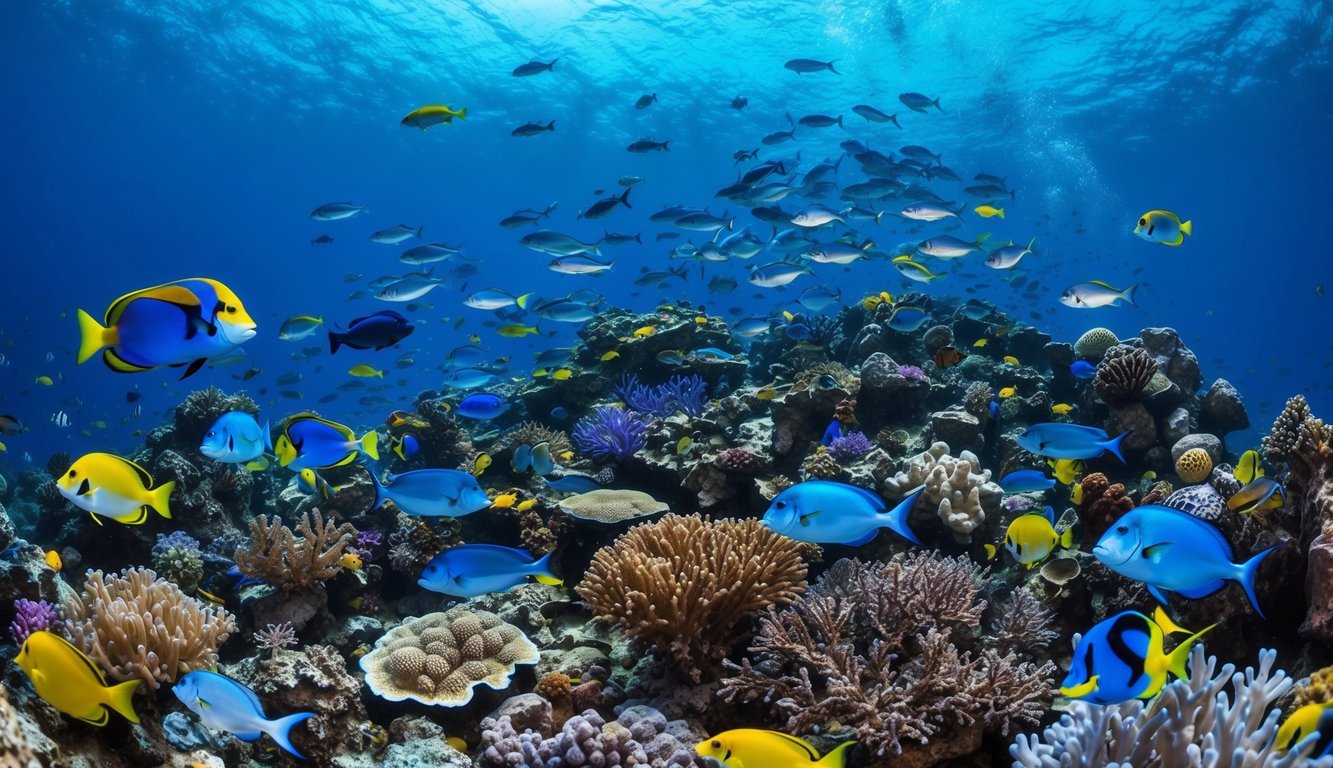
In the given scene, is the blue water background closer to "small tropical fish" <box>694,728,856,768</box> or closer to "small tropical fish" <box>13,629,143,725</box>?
"small tropical fish" <box>13,629,143,725</box>

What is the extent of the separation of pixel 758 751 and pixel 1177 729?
1.65 metres

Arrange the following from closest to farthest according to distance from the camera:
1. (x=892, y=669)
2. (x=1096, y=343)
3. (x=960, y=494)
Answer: (x=892, y=669)
(x=960, y=494)
(x=1096, y=343)

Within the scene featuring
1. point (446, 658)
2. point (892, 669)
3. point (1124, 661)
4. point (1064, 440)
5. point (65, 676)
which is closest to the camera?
point (1124, 661)

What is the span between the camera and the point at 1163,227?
5.77 m

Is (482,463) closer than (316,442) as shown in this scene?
No

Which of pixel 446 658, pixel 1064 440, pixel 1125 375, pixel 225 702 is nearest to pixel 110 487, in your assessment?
pixel 225 702

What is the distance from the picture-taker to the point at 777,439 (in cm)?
695

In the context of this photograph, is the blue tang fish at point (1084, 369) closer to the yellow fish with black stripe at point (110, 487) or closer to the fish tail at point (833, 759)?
the fish tail at point (833, 759)

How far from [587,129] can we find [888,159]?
32188 millimetres

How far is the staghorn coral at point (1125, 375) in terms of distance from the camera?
6.76 meters

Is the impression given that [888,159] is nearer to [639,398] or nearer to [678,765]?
[639,398]

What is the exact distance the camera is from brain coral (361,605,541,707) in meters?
4.32

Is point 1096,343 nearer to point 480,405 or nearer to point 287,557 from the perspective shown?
point 480,405

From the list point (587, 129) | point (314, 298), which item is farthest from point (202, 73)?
point (314, 298)
